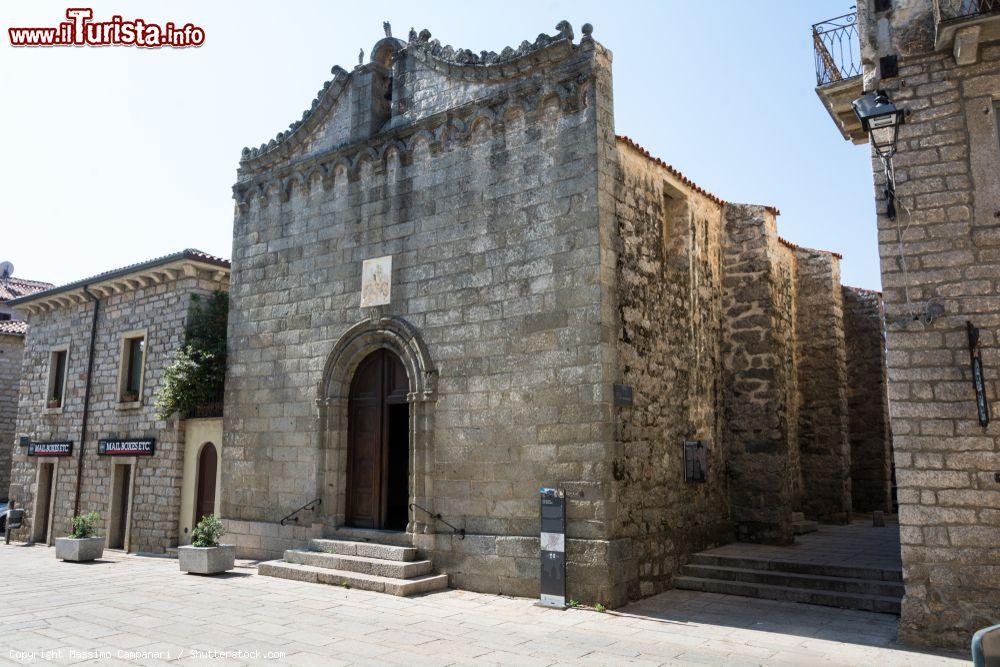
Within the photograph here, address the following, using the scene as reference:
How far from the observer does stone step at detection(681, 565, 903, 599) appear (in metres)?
7.93

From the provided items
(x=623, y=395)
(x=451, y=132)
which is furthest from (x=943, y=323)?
(x=451, y=132)

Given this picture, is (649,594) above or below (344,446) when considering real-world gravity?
below

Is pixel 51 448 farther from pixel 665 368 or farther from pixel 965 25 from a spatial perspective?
pixel 965 25

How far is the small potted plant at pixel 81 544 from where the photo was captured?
12.8 metres

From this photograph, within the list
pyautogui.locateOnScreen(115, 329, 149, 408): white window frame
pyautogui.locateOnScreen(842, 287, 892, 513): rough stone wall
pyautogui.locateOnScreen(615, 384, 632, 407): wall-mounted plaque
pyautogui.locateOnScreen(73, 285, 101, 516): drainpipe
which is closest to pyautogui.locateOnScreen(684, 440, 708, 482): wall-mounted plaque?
pyautogui.locateOnScreen(615, 384, 632, 407): wall-mounted plaque

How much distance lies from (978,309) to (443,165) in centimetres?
669

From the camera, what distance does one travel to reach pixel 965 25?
633 centimetres

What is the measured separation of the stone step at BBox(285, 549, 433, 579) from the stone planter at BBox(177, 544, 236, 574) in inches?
39.4

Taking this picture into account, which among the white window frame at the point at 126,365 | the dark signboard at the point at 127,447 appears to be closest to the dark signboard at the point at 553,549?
the dark signboard at the point at 127,447

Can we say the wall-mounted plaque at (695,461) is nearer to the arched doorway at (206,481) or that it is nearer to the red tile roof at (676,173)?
the red tile roof at (676,173)

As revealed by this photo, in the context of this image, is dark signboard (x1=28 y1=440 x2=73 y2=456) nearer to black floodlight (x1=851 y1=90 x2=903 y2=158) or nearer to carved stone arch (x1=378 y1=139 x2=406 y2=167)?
carved stone arch (x1=378 y1=139 x2=406 y2=167)

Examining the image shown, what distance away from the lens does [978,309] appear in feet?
20.9

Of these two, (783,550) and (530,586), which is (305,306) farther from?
(783,550)

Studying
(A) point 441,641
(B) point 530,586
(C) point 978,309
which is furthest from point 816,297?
(A) point 441,641
